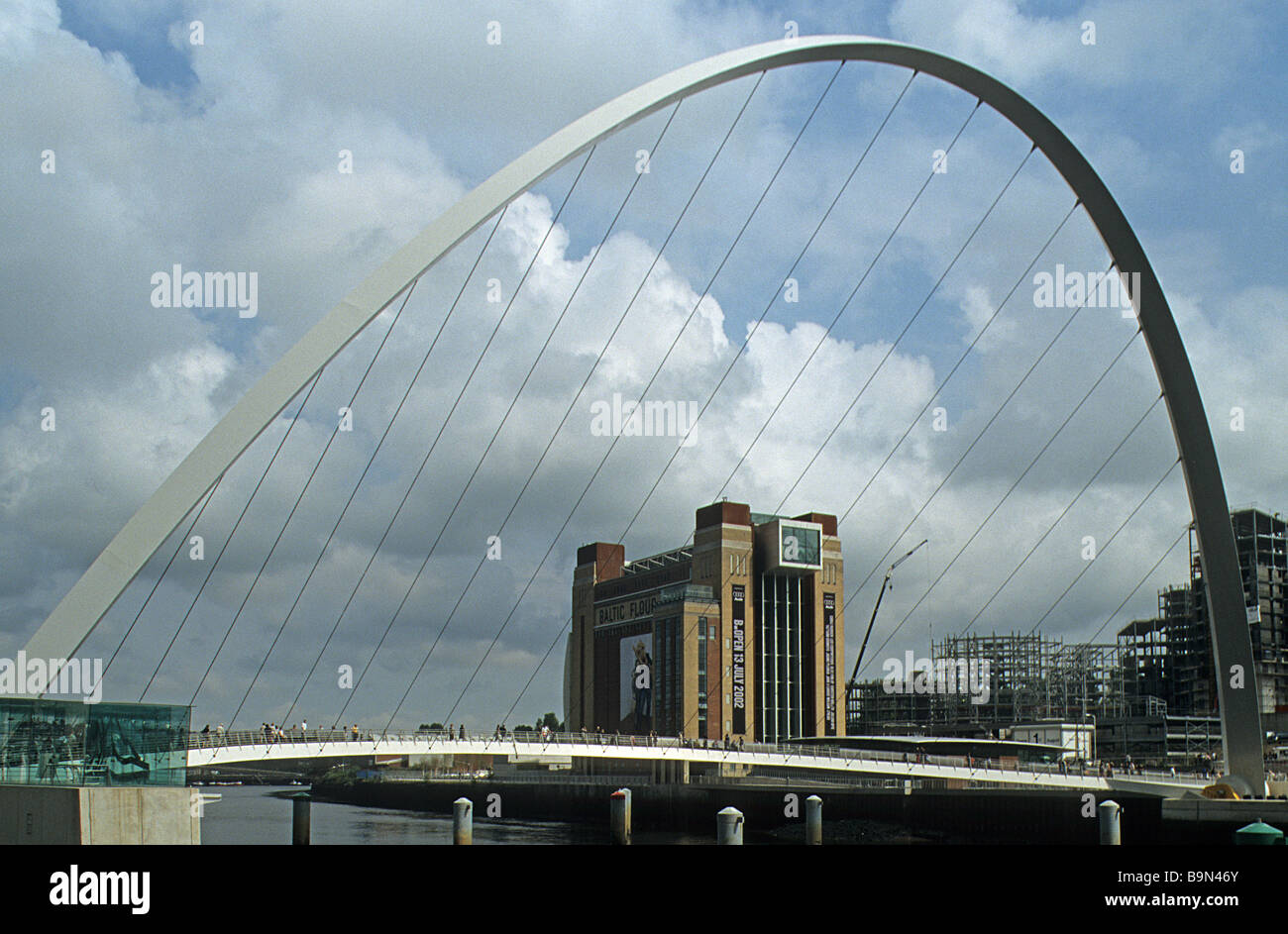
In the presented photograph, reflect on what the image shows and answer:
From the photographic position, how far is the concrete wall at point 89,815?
53.3ft

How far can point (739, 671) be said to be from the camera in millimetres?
96625

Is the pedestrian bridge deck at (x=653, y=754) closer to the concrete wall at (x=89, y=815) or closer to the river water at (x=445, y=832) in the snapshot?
the river water at (x=445, y=832)

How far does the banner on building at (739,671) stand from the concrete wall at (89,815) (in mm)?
80920

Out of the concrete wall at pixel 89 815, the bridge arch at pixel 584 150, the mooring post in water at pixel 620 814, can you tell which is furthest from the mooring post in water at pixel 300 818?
the concrete wall at pixel 89 815

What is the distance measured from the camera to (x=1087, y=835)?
38344mm

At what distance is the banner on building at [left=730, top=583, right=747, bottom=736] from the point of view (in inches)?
3789

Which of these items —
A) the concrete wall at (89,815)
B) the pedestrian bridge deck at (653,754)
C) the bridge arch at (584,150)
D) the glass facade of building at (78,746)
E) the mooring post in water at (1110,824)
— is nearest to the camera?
the concrete wall at (89,815)

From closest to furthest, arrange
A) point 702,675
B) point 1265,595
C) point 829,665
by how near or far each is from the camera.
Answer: point 1265,595, point 702,675, point 829,665

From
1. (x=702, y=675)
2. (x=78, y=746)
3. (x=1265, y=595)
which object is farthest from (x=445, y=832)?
(x=1265, y=595)

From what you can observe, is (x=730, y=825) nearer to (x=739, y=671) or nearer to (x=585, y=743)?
(x=585, y=743)

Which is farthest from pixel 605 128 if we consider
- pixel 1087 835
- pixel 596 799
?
pixel 596 799

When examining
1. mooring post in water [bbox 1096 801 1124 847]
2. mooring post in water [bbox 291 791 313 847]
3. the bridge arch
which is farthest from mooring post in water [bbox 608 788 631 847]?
the bridge arch

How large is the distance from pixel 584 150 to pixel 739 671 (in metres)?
76.3

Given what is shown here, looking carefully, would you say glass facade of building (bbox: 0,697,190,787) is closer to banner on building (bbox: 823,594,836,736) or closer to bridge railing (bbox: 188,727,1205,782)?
bridge railing (bbox: 188,727,1205,782)
